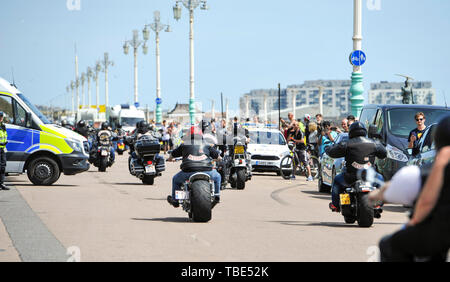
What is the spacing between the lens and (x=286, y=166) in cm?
2575

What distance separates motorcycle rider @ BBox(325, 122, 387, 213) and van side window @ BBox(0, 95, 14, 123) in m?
10.6

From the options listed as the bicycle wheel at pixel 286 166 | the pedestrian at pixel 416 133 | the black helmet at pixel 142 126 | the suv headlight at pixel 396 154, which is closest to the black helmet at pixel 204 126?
the pedestrian at pixel 416 133

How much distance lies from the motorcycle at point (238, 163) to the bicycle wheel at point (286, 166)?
461cm

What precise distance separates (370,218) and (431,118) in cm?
691

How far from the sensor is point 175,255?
9.71 m

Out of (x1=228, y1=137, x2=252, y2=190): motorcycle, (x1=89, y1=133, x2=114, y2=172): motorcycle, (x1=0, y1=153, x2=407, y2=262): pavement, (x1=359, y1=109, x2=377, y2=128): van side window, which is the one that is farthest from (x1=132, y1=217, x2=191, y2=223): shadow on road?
(x1=89, y1=133, x2=114, y2=172): motorcycle

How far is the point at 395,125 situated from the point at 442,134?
14.3 m

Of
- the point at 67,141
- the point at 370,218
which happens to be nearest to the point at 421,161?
the point at 370,218

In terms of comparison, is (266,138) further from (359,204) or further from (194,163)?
(359,204)

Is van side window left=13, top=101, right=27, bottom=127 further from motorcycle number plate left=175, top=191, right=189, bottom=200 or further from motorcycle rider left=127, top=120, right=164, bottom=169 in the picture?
motorcycle number plate left=175, top=191, right=189, bottom=200

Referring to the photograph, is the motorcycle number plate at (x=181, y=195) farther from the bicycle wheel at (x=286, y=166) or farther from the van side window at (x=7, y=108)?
the bicycle wheel at (x=286, y=166)

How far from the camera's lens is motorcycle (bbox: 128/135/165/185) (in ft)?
71.5

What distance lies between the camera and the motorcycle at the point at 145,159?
71.5ft
